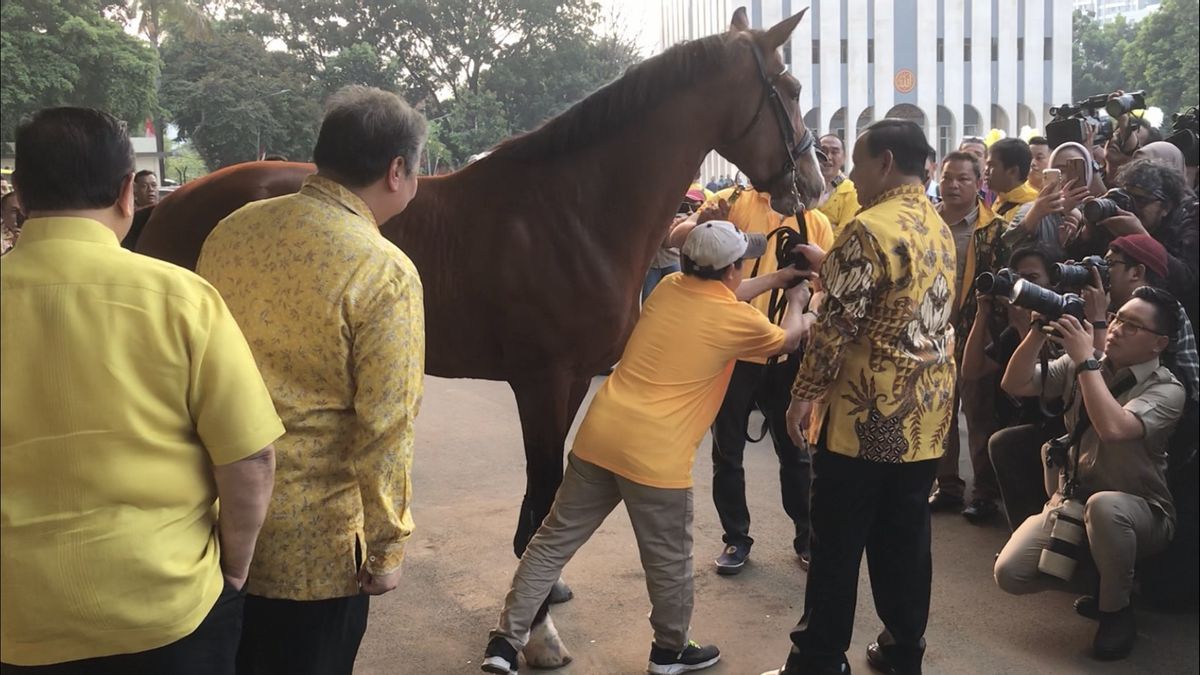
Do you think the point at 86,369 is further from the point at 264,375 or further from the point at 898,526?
the point at 898,526

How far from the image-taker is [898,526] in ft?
9.07

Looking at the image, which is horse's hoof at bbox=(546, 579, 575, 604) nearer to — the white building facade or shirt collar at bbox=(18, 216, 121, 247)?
shirt collar at bbox=(18, 216, 121, 247)

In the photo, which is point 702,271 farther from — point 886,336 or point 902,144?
point 902,144

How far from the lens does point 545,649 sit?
305cm

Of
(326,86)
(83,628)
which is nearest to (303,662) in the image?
(83,628)

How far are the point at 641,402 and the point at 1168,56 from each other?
3658mm

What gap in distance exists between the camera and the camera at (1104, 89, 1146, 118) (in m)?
4.95

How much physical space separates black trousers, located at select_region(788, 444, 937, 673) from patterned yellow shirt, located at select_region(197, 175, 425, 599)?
4.78 ft

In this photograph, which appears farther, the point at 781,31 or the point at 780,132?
the point at 780,132

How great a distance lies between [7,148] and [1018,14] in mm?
17498

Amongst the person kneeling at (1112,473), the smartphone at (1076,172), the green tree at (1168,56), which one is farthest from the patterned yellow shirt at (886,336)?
the smartphone at (1076,172)

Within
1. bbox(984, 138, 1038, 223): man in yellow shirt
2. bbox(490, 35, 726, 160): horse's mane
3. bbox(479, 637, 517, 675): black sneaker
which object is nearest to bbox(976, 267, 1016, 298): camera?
bbox(490, 35, 726, 160): horse's mane

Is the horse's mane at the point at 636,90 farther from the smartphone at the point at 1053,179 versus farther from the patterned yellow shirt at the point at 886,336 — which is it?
the smartphone at the point at 1053,179

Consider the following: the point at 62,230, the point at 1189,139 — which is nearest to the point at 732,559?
the point at 62,230
